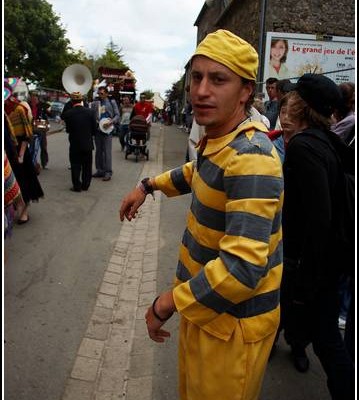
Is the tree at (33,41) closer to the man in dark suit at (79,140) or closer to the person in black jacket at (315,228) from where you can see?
the man in dark suit at (79,140)

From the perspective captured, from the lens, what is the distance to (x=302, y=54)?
12.7 m

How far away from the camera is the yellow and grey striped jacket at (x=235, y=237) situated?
4.52 ft

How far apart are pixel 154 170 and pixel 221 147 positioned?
34.3ft

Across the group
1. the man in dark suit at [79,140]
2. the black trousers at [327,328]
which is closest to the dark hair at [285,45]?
the man in dark suit at [79,140]

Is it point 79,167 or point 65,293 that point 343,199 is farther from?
point 79,167

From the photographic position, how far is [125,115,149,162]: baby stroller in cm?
1288

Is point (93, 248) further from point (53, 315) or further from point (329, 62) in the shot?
point (329, 62)

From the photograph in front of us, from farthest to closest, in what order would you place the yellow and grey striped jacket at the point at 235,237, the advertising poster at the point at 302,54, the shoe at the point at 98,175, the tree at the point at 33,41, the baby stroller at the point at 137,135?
the tree at the point at 33,41 → the baby stroller at the point at 137,135 → the advertising poster at the point at 302,54 → the shoe at the point at 98,175 → the yellow and grey striped jacket at the point at 235,237

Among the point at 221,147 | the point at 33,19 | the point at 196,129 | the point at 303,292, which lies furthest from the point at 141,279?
the point at 33,19

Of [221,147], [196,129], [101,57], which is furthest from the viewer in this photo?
[101,57]

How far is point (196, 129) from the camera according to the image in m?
5.36

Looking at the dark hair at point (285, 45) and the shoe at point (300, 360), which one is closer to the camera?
the shoe at point (300, 360)

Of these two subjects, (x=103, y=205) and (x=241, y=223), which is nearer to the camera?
(x=241, y=223)

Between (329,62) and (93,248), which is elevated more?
(329,62)
